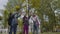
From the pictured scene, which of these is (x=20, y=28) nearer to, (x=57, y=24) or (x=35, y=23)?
(x=35, y=23)

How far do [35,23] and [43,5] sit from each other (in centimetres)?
638

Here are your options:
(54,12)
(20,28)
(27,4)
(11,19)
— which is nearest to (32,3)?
(27,4)

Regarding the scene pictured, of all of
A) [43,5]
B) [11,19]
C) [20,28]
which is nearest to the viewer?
[11,19]

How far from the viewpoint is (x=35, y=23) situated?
16.2ft

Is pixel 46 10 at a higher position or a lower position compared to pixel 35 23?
higher

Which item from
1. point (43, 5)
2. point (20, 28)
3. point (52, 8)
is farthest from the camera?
point (52, 8)

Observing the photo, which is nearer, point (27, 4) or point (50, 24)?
point (27, 4)

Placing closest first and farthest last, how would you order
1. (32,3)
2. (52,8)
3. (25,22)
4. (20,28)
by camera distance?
(25,22) < (20,28) < (32,3) < (52,8)

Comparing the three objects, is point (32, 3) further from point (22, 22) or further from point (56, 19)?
point (56, 19)

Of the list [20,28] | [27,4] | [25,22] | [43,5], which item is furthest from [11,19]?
[43,5]

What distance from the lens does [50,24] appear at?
11.6 m

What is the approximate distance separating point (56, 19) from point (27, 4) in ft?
20.6

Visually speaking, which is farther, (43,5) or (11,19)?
(43,5)

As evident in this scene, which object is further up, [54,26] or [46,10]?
[46,10]
